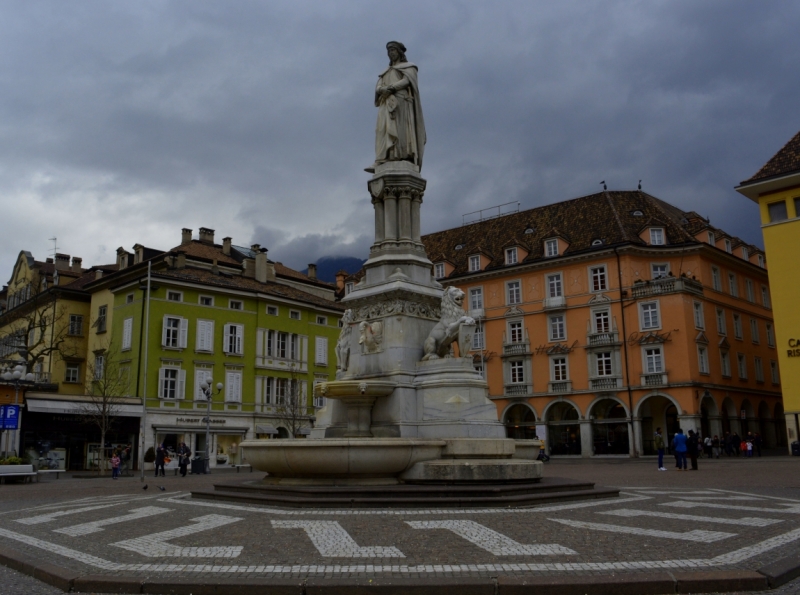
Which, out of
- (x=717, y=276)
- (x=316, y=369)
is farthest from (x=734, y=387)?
(x=316, y=369)

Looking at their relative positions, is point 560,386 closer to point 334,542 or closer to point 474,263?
point 474,263

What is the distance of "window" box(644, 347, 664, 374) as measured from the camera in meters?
47.8

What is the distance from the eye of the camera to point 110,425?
42344 millimetres

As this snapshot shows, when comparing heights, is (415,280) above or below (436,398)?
above

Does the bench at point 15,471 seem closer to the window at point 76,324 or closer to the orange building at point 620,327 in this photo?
the window at point 76,324

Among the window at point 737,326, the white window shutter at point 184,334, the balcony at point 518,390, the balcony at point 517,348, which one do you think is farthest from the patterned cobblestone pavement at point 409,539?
the window at point 737,326

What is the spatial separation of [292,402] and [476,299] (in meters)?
17.2

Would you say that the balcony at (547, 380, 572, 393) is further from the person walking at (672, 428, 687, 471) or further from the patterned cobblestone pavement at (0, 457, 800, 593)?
the patterned cobblestone pavement at (0, 457, 800, 593)

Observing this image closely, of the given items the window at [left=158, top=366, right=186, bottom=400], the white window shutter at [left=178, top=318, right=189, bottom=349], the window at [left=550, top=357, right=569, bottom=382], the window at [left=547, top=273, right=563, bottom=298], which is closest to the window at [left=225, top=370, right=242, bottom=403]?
the window at [left=158, top=366, right=186, bottom=400]

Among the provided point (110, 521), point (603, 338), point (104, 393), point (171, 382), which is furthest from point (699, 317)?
point (110, 521)

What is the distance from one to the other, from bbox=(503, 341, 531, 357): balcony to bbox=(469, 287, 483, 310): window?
4130mm

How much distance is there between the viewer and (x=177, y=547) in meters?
8.59

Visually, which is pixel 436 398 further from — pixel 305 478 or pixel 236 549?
pixel 236 549

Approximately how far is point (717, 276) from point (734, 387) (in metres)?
7.92
